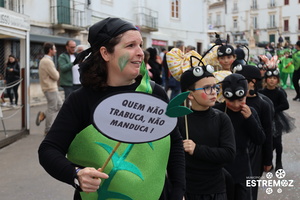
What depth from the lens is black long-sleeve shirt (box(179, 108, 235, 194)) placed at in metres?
2.65

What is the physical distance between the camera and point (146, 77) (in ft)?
6.35

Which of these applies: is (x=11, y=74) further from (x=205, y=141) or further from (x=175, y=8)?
(x=175, y=8)

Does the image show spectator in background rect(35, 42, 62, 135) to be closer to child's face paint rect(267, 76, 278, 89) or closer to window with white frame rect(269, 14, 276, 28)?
child's face paint rect(267, 76, 278, 89)

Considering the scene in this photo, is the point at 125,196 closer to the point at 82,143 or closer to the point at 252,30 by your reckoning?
the point at 82,143

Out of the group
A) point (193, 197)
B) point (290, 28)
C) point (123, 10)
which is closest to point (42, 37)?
point (123, 10)

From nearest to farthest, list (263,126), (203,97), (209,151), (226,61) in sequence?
1. (209,151)
2. (203,97)
3. (263,126)
4. (226,61)

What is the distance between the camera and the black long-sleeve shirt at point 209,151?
265 centimetres

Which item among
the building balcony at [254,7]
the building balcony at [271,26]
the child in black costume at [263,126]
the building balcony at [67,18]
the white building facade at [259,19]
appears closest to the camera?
the child in black costume at [263,126]

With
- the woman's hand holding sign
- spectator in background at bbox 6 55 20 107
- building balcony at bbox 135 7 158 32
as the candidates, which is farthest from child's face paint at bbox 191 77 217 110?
building balcony at bbox 135 7 158 32

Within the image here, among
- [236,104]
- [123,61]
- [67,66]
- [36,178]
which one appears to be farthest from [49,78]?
[123,61]

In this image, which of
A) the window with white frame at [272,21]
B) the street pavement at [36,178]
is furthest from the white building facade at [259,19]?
the street pavement at [36,178]

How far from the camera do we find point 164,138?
188cm

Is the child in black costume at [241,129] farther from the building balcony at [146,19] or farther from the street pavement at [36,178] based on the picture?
the building balcony at [146,19]

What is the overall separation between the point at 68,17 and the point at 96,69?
52.7 feet
